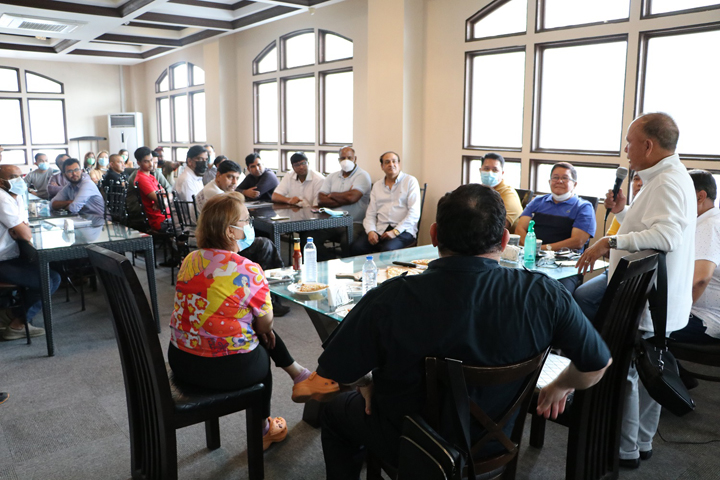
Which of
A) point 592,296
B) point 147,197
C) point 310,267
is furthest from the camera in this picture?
point 147,197

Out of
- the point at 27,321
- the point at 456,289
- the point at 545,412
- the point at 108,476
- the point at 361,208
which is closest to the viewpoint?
the point at 456,289

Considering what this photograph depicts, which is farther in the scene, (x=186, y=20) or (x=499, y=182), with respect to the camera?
(x=186, y=20)

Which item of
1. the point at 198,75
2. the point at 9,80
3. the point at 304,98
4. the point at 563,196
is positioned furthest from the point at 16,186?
the point at 9,80

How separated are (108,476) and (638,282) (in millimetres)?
2089

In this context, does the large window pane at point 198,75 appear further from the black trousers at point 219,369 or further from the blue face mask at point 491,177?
the black trousers at point 219,369

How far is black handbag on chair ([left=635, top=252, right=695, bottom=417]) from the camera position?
6.47 feet

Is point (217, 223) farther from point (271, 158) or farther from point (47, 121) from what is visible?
point (47, 121)

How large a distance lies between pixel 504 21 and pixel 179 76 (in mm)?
7486

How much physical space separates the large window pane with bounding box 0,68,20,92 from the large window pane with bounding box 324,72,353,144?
776cm

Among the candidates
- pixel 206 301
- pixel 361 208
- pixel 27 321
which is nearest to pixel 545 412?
pixel 206 301

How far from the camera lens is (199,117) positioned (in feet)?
34.1

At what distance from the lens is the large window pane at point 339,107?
7.32m

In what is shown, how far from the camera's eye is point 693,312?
2678 millimetres

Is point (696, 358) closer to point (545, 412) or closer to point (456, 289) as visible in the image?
point (545, 412)
